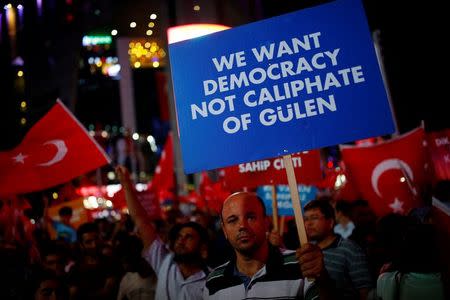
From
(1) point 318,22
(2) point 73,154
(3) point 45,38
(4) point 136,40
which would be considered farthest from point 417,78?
(4) point 136,40

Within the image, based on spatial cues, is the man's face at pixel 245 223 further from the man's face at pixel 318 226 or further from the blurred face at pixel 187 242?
the man's face at pixel 318 226

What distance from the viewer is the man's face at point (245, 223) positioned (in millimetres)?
3367

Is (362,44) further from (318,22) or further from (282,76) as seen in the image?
(282,76)

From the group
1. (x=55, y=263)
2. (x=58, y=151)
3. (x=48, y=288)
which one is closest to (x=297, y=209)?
(x=48, y=288)

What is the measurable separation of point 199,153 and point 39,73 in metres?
34.4

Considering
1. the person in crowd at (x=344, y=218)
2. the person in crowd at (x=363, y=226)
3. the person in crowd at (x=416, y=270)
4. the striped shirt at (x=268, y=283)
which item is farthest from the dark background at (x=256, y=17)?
the person in crowd at (x=344, y=218)

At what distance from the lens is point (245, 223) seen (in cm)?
339

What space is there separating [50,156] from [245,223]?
4497 mm

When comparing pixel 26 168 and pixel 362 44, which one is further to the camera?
pixel 26 168

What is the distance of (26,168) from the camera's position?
23.0 ft

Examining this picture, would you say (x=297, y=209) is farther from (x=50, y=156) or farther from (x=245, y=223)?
(x=50, y=156)

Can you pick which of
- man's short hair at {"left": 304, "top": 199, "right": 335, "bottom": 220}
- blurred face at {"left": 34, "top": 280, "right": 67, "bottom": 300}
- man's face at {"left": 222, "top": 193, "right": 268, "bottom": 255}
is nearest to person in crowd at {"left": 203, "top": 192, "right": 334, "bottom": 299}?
man's face at {"left": 222, "top": 193, "right": 268, "bottom": 255}

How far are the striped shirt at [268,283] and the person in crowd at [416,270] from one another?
0.76m

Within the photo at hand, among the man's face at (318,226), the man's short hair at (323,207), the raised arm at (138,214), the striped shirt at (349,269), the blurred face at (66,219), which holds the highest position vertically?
the blurred face at (66,219)
